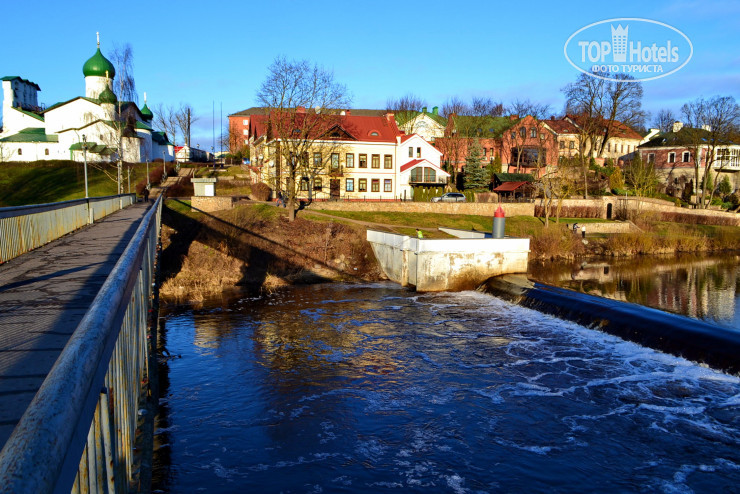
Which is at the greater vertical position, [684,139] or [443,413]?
[684,139]

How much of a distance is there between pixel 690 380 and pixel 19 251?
53.1 feet

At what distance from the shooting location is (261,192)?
4822cm

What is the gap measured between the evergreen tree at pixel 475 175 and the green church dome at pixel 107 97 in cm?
4309

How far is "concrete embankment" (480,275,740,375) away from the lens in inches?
556

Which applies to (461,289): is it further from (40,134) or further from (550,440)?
(40,134)

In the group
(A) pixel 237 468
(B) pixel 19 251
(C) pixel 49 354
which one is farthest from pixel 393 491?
(B) pixel 19 251

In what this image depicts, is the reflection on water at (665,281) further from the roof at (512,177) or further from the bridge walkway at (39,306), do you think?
the roof at (512,177)

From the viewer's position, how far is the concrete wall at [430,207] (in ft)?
154

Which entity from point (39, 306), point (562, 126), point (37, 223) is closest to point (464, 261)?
point (37, 223)

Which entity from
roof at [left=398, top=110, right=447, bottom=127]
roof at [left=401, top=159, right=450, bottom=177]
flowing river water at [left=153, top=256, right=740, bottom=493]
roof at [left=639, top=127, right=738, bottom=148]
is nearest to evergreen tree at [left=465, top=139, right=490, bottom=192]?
roof at [left=401, top=159, right=450, bottom=177]

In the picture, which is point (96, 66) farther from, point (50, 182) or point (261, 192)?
point (261, 192)

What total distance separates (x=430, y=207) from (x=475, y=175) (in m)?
16.7

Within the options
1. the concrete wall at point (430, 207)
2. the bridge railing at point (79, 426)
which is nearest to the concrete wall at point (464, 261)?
the concrete wall at point (430, 207)

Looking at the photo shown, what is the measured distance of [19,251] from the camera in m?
12.3
